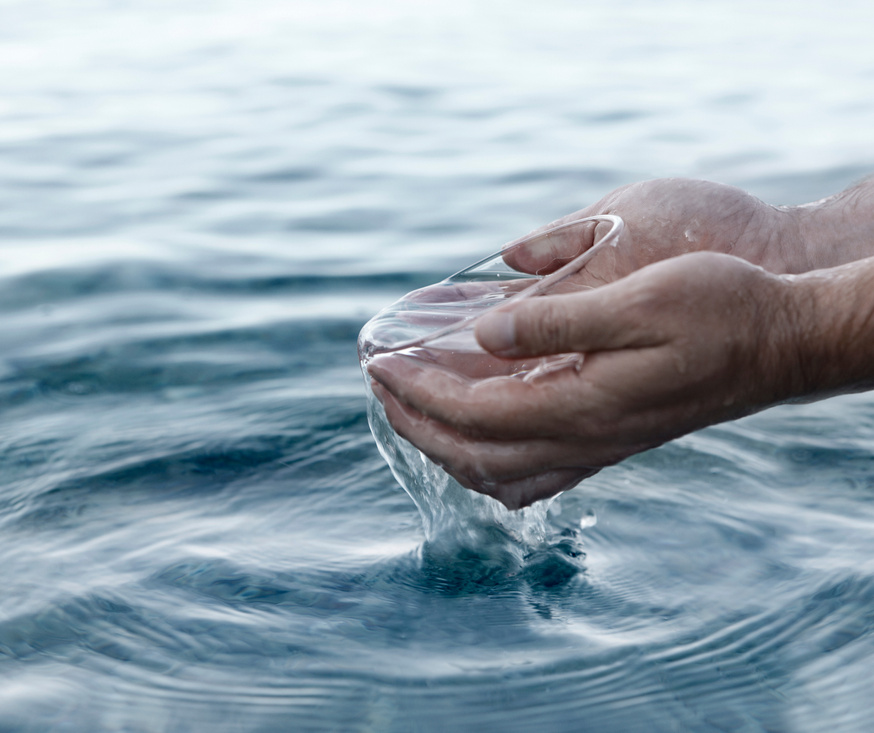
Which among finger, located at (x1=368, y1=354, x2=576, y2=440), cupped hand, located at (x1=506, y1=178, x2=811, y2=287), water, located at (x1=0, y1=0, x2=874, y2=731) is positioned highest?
cupped hand, located at (x1=506, y1=178, x2=811, y2=287)

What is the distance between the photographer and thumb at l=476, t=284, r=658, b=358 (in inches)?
69.1

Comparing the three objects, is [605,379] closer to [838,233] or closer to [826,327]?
[826,327]

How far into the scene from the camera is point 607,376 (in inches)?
71.7

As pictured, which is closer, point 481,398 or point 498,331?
point 498,331

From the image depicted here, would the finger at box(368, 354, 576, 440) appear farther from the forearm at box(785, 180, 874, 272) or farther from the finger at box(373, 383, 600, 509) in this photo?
the forearm at box(785, 180, 874, 272)

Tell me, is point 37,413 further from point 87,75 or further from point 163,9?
point 163,9

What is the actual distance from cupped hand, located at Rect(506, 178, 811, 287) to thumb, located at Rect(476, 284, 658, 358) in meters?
1.08

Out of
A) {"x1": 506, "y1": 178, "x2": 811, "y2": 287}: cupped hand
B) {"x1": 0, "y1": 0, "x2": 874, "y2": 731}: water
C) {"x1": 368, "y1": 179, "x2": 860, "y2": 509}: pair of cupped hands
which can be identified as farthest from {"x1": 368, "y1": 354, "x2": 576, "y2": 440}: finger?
{"x1": 506, "y1": 178, "x2": 811, "y2": 287}: cupped hand

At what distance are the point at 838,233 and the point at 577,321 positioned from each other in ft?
5.45

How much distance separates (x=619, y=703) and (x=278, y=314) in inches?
105

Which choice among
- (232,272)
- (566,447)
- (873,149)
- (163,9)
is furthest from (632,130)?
(163,9)

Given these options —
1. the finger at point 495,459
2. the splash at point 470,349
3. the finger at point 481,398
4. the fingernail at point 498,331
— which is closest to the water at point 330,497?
the splash at point 470,349

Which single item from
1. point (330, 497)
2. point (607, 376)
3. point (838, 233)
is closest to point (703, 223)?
point (838, 233)

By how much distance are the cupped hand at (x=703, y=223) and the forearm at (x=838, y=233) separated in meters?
0.01
